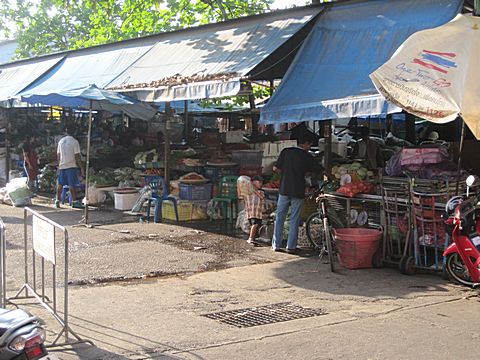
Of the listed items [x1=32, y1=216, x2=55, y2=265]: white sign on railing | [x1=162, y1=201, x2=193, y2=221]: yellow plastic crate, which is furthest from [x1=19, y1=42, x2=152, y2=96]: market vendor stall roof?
[x1=32, y1=216, x2=55, y2=265]: white sign on railing

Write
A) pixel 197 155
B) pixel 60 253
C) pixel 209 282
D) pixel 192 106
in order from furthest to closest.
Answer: pixel 192 106, pixel 197 155, pixel 60 253, pixel 209 282

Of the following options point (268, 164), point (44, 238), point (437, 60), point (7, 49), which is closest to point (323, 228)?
point (437, 60)

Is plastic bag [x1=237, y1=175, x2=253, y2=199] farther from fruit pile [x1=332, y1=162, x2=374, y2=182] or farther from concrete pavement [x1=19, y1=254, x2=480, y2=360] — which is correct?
concrete pavement [x1=19, y1=254, x2=480, y2=360]

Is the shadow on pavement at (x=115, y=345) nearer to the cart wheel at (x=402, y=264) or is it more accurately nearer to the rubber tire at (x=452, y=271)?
the rubber tire at (x=452, y=271)

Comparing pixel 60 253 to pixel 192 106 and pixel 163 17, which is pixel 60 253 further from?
pixel 163 17

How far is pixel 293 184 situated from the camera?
10070 millimetres

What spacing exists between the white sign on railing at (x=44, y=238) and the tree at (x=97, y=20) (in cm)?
1921

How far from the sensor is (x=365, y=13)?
10594 millimetres

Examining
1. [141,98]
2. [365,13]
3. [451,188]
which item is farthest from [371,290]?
[141,98]

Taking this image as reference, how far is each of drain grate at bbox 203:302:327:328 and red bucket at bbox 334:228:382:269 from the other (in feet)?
6.76

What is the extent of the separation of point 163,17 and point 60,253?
21.4 metres

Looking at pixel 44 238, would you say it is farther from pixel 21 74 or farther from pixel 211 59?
pixel 21 74

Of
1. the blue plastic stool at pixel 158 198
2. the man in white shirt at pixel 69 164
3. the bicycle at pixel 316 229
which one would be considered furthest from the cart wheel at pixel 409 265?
the man in white shirt at pixel 69 164

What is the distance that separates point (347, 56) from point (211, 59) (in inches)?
117
